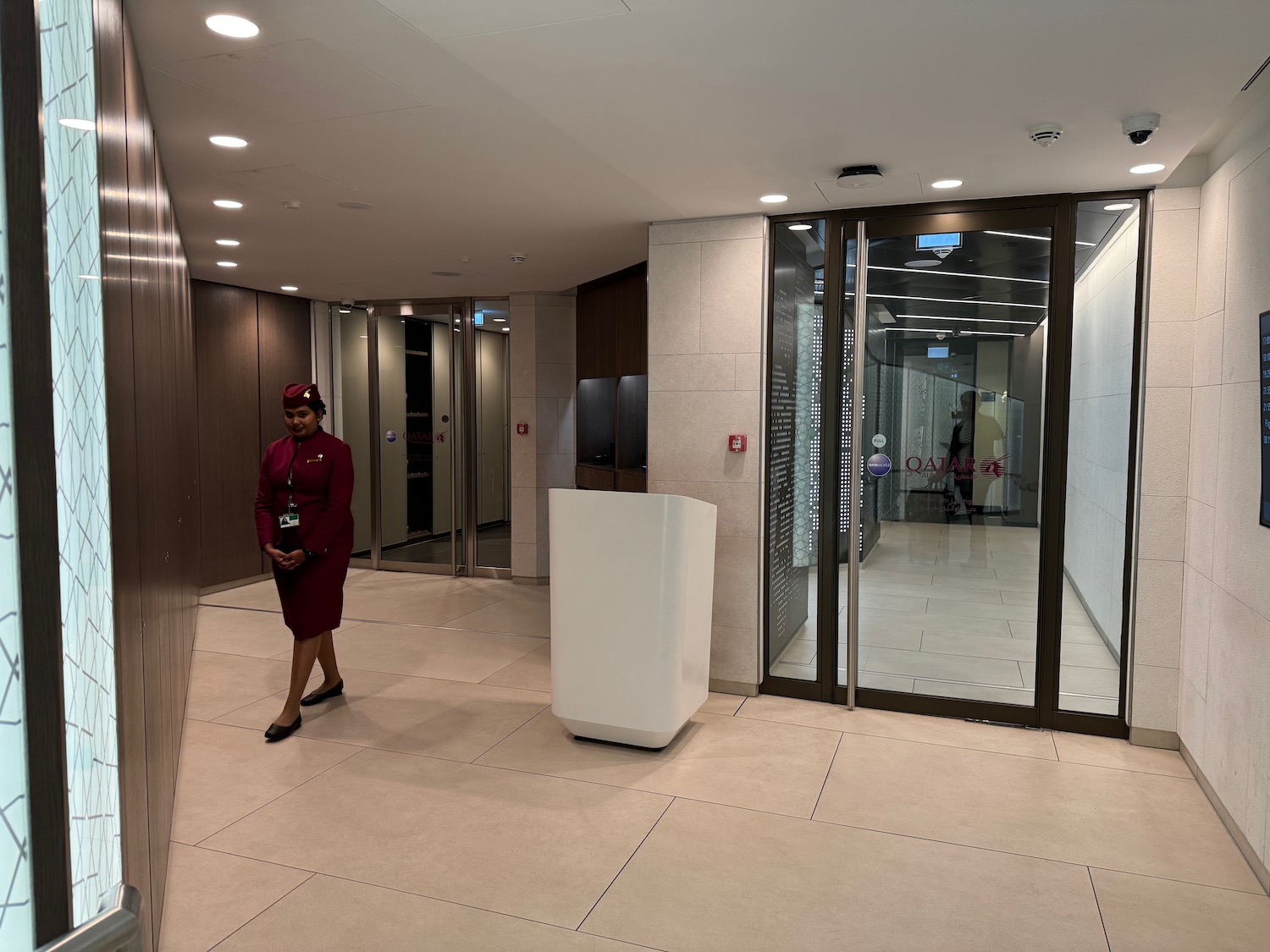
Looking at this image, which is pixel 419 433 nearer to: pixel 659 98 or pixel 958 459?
pixel 958 459

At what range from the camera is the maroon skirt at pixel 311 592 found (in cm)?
440

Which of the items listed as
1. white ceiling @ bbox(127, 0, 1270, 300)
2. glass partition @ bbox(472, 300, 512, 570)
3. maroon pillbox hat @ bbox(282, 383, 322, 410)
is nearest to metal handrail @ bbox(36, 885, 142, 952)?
white ceiling @ bbox(127, 0, 1270, 300)

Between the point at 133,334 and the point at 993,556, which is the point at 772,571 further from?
the point at 133,334

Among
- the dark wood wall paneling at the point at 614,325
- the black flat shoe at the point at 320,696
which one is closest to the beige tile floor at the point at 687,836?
the black flat shoe at the point at 320,696

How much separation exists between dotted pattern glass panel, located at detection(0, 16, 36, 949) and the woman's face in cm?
341

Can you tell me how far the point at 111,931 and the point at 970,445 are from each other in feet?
14.4

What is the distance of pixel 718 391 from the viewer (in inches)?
194

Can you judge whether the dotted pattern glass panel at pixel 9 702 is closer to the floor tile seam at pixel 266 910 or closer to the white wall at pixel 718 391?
the floor tile seam at pixel 266 910

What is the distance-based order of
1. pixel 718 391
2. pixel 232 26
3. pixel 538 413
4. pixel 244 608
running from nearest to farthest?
pixel 232 26
pixel 718 391
pixel 244 608
pixel 538 413

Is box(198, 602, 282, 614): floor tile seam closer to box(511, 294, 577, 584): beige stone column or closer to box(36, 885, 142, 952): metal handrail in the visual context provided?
box(511, 294, 577, 584): beige stone column

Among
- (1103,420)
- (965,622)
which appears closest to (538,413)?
(965,622)

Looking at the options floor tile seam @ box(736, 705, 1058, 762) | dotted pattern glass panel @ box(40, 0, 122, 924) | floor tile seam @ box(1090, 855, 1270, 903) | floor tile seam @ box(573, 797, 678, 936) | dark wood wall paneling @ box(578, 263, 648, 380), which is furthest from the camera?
dark wood wall paneling @ box(578, 263, 648, 380)

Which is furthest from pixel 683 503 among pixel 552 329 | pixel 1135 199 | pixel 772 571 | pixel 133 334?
pixel 552 329

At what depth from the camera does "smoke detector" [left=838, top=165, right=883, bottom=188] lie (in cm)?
395
